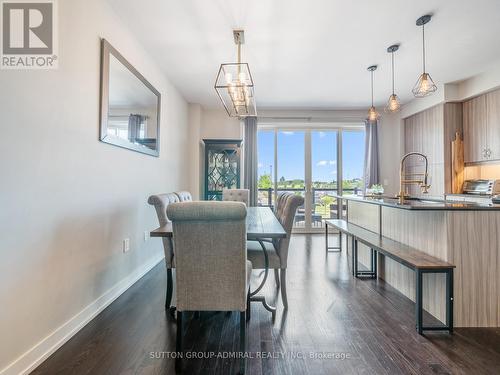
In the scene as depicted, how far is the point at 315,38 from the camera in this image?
108 inches

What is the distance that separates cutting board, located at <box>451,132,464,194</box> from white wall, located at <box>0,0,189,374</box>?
4.87 m

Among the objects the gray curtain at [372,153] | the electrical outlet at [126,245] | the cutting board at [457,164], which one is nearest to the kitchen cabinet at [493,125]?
the cutting board at [457,164]

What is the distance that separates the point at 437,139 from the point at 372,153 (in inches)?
45.1

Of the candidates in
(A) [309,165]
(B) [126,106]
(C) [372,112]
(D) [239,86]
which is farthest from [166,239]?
(A) [309,165]

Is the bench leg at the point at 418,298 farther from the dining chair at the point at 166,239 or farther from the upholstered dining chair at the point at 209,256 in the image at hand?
the dining chair at the point at 166,239

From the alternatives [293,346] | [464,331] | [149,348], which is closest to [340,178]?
[464,331]

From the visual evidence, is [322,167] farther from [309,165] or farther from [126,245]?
[126,245]

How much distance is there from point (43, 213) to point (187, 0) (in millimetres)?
2055

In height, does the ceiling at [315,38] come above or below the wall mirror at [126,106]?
above

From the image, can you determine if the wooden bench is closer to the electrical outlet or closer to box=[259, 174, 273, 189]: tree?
the electrical outlet

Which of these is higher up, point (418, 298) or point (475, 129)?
point (475, 129)

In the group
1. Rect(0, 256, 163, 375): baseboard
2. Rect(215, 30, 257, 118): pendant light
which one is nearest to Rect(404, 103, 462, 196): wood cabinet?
Rect(215, 30, 257, 118): pendant light

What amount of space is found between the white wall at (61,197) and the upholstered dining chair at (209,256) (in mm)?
880

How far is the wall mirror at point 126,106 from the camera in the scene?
2148mm
